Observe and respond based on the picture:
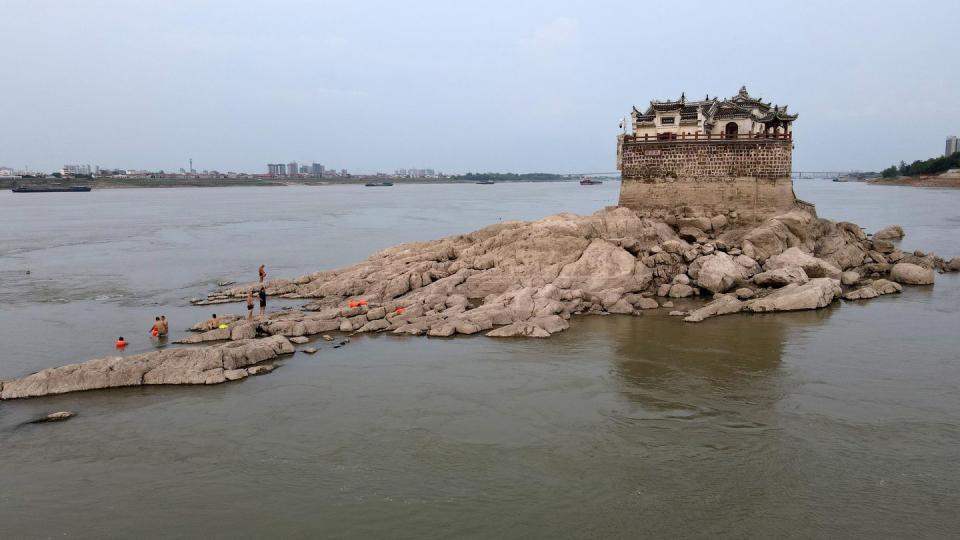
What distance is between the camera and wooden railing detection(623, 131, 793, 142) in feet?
105

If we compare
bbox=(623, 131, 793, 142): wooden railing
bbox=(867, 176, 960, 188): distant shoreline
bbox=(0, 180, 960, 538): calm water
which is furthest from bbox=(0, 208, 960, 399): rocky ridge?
bbox=(867, 176, 960, 188): distant shoreline

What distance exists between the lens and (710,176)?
108ft

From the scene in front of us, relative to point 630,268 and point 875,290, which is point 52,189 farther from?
point 875,290

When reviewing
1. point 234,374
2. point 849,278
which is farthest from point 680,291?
point 234,374

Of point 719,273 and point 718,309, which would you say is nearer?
point 718,309

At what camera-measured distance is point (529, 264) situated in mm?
27188

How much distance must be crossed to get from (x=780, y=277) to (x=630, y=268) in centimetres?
599

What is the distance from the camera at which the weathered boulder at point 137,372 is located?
53.9 ft

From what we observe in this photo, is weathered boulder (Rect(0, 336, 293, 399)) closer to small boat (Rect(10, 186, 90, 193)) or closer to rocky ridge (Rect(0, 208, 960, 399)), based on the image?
rocky ridge (Rect(0, 208, 960, 399))

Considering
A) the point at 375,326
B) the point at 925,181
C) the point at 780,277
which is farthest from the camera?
the point at 925,181

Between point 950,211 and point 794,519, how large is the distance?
254 ft

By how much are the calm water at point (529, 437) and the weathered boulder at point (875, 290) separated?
5.69 feet

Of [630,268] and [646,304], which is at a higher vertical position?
[630,268]

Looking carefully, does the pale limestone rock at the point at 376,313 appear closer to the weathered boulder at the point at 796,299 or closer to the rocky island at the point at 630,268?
the rocky island at the point at 630,268
